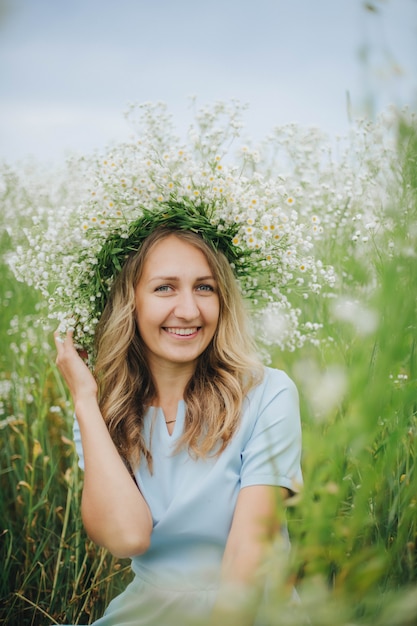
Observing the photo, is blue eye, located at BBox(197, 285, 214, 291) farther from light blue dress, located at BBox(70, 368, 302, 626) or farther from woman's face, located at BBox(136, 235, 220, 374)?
light blue dress, located at BBox(70, 368, 302, 626)

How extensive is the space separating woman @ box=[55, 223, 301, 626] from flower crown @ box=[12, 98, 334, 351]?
61mm

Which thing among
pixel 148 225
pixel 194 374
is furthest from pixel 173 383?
pixel 148 225

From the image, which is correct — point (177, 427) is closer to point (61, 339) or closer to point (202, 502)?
point (202, 502)

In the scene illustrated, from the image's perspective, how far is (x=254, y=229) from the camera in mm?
1823

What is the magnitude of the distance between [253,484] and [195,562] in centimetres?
30

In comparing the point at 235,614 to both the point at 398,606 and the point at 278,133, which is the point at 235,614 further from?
the point at 278,133

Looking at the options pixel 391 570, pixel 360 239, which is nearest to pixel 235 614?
pixel 391 570

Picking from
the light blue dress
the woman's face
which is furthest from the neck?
the light blue dress

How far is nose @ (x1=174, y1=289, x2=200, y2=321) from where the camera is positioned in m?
1.67

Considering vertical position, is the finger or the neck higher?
the finger

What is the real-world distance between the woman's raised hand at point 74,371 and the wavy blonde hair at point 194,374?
0.28 feet

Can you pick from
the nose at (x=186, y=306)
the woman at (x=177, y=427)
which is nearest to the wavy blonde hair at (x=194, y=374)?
the woman at (x=177, y=427)

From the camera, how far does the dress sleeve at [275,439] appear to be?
5.00 feet

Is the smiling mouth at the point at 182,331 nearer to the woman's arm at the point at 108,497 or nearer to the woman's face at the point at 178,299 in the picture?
the woman's face at the point at 178,299
